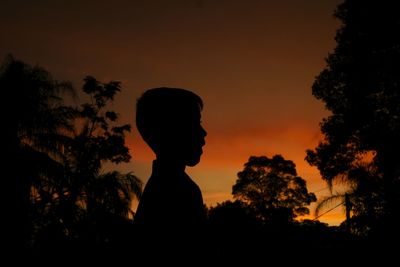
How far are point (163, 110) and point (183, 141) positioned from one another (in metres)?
0.17

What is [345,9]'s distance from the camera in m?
16.8

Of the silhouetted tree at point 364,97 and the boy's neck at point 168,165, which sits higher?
the silhouetted tree at point 364,97

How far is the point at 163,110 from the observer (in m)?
1.72

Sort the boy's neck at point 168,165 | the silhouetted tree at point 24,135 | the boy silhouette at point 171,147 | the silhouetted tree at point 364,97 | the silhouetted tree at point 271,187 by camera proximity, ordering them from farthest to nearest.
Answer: the silhouetted tree at point 271,187, the silhouetted tree at point 364,97, the silhouetted tree at point 24,135, the boy's neck at point 168,165, the boy silhouette at point 171,147

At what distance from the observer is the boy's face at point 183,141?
5.56 ft

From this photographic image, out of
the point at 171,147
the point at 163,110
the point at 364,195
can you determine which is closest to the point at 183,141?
the point at 171,147

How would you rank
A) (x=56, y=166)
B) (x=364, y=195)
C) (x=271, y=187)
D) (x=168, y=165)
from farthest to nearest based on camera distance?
(x=271, y=187)
(x=364, y=195)
(x=56, y=166)
(x=168, y=165)

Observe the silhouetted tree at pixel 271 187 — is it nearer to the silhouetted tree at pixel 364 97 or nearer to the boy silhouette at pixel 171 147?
the silhouetted tree at pixel 364 97

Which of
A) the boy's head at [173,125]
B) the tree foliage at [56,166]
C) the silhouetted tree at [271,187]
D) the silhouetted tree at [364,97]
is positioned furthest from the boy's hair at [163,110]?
the silhouetted tree at [271,187]

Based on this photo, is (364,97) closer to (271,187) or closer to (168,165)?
(168,165)

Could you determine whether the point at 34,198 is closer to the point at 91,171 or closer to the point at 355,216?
the point at 91,171

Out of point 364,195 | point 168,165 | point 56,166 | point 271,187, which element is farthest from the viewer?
point 271,187

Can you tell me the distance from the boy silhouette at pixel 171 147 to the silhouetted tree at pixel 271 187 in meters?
37.3

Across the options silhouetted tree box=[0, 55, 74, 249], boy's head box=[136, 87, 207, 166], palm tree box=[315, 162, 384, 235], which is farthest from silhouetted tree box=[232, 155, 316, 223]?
boy's head box=[136, 87, 207, 166]
